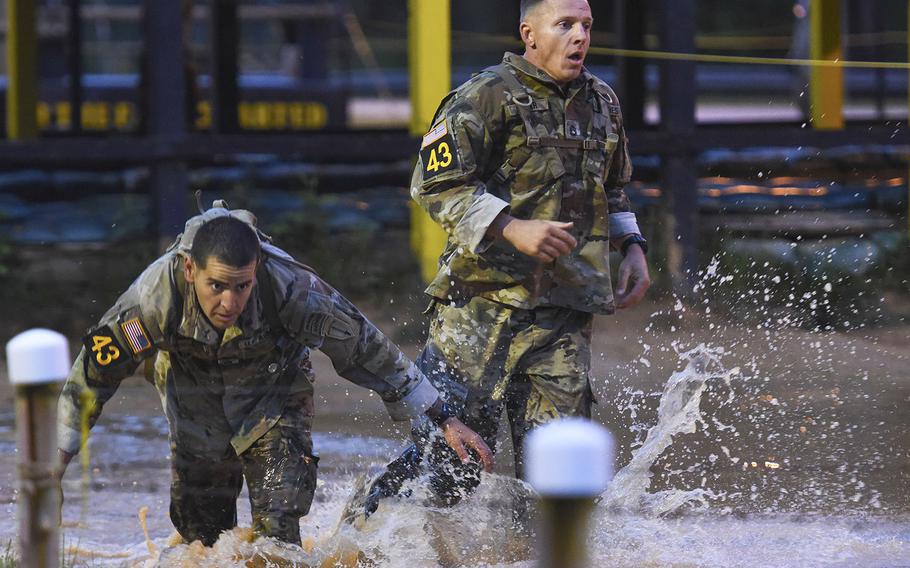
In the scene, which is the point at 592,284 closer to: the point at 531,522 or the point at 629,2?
the point at 531,522

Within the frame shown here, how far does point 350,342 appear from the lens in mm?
4383

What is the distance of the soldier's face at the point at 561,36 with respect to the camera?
4.63 m

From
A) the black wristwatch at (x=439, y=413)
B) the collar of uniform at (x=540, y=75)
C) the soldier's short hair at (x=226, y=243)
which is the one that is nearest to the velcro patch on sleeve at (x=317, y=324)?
the soldier's short hair at (x=226, y=243)

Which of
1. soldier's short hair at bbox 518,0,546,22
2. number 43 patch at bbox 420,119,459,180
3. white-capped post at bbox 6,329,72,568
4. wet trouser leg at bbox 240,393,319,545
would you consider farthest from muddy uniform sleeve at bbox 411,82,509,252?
white-capped post at bbox 6,329,72,568

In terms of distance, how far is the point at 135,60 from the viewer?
22.3 meters

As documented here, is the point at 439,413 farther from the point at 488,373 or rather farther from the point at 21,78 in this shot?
the point at 21,78

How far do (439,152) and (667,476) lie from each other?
5.75 feet

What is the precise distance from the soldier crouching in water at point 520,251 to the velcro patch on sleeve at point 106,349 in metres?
0.99

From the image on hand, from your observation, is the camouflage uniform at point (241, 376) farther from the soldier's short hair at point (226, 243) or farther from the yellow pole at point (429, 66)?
the yellow pole at point (429, 66)

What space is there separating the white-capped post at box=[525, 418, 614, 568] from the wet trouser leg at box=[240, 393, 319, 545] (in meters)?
2.47

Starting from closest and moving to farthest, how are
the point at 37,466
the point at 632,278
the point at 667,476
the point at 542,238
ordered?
the point at 37,466 → the point at 542,238 → the point at 632,278 → the point at 667,476

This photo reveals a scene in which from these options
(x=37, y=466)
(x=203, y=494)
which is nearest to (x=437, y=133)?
(x=203, y=494)

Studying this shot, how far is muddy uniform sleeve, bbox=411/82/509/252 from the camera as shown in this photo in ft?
14.6

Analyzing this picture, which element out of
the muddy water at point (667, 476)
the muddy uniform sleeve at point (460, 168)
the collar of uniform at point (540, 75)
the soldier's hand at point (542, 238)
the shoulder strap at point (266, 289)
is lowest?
the muddy water at point (667, 476)
